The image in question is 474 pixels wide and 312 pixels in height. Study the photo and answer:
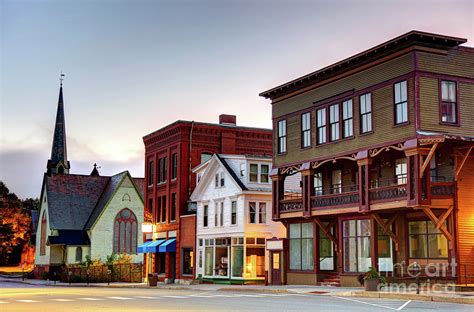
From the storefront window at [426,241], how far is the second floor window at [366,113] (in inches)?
215

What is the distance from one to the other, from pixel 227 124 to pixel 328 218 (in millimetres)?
21684

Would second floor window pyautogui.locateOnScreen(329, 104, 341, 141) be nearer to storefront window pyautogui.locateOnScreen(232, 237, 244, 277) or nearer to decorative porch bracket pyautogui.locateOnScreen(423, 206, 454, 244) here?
decorative porch bracket pyautogui.locateOnScreen(423, 206, 454, 244)

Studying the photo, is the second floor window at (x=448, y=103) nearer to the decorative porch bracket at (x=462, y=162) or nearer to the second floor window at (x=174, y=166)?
the decorative porch bracket at (x=462, y=162)

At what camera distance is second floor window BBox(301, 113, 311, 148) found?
42.5m

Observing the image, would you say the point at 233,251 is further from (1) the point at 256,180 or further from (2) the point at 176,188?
(2) the point at 176,188

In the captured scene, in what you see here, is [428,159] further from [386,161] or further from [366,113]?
[366,113]

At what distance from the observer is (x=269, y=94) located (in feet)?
150

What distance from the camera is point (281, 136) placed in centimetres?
4522

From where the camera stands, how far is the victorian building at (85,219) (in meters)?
82.9

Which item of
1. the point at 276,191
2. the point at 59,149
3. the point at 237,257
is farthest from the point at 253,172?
the point at 59,149

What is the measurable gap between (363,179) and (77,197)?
58.1 metres

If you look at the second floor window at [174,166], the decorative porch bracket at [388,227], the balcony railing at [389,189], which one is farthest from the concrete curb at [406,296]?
the second floor window at [174,166]

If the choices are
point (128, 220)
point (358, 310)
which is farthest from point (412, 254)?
point (128, 220)

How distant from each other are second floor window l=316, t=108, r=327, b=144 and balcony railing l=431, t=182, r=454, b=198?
28.7 ft
